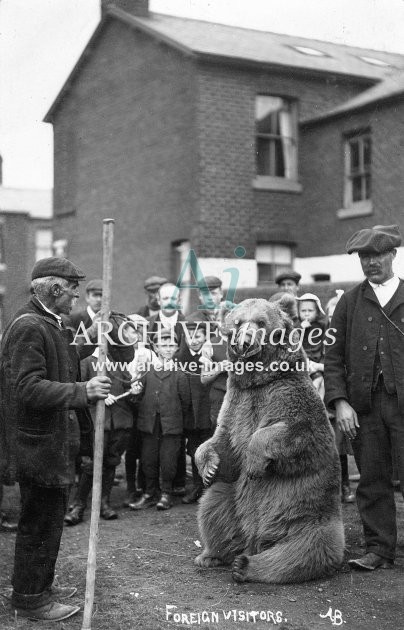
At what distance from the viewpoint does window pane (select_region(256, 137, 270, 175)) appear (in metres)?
15.5

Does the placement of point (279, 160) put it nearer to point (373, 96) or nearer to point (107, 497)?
point (373, 96)

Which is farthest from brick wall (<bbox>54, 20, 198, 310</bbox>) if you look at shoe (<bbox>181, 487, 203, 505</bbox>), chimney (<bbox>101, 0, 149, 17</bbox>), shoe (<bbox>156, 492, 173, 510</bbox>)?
shoe (<bbox>156, 492, 173, 510</bbox>)

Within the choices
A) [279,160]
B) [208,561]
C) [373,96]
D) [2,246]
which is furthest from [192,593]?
[2,246]

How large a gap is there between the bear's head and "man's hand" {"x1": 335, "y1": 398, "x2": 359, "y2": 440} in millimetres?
444

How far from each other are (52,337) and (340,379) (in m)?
2.00

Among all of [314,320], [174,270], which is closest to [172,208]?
[174,270]

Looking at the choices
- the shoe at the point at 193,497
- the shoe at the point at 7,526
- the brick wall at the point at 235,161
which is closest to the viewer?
the shoe at the point at 7,526

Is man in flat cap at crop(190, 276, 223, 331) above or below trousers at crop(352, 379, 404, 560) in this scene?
above

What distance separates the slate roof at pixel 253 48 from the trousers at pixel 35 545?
11.5m

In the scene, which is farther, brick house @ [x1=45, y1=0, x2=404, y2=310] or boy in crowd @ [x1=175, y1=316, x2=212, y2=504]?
brick house @ [x1=45, y1=0, x2=404, y2=310]

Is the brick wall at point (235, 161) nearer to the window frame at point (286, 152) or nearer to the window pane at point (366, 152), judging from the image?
the window frame at point (286, 152)

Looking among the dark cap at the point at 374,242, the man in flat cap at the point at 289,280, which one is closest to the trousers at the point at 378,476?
the dark cap at the point at 374,242

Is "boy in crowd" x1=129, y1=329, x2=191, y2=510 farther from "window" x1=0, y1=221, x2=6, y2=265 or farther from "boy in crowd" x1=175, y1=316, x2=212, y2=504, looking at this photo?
"window" x1=0, y1=221, x2=6, y2=265

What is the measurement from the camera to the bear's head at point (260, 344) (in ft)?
15.1
